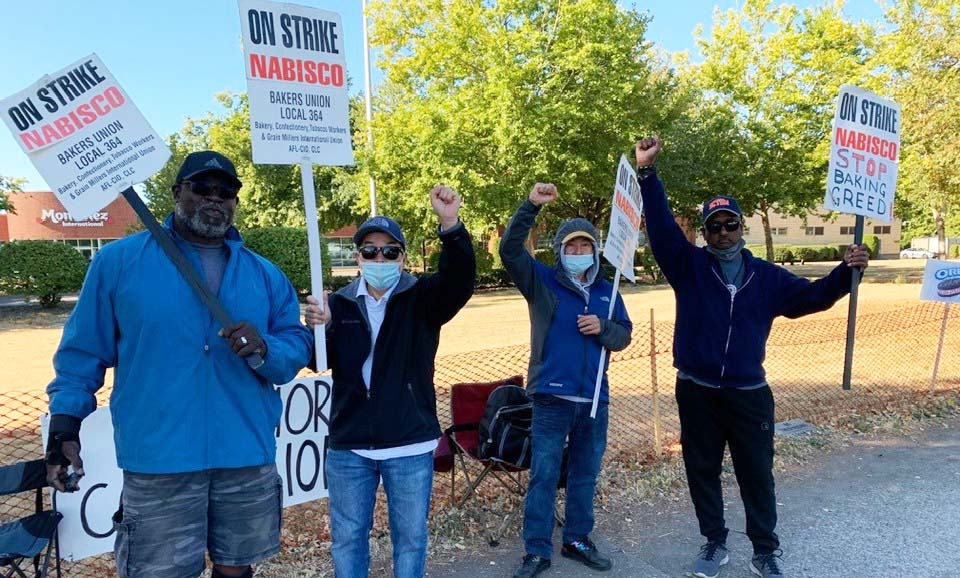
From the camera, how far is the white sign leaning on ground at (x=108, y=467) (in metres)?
3.10

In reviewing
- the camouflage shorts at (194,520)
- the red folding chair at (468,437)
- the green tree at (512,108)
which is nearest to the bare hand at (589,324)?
the red folding chair at (468,437)

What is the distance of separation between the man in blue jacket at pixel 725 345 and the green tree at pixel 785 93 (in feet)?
90.7

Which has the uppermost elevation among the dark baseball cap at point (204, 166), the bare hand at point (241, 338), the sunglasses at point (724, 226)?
the dark baseball cap at point (204, 166)

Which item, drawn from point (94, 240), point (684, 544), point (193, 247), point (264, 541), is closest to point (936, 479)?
point (684, 544)

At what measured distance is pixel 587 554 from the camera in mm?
3420

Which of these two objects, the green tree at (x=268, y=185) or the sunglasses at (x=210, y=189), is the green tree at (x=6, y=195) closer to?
the green tree at (x=268, y=185)

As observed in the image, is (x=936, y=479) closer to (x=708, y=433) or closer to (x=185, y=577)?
(x=708, y=433)

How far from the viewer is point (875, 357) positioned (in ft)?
30.6

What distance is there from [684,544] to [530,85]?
64.0ft

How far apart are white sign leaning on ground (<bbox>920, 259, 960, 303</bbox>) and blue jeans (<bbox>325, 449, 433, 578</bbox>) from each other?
22.8 ft

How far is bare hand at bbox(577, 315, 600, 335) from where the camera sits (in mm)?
3266

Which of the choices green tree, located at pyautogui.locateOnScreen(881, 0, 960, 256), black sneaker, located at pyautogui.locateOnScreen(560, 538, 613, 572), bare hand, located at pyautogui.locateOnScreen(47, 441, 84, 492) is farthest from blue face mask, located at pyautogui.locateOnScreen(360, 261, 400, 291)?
green tree, located at pyautogui.locateOnScreen(881, 0, 960, 256)

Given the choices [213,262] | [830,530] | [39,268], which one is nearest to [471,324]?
[830,530]

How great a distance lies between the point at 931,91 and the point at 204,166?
17.4 meters
